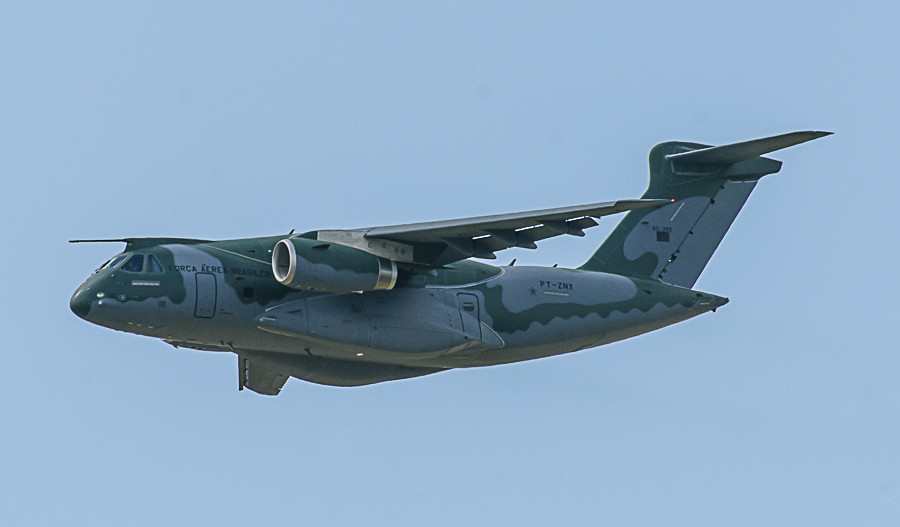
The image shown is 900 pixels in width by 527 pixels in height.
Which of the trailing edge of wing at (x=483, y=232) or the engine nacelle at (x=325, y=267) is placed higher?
the trailing edge of wing at (x=483, y=232)

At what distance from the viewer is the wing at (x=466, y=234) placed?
1798cm

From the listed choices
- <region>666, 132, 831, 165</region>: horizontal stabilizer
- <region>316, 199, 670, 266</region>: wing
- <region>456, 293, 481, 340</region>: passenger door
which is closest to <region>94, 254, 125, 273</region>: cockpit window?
<region>316, 199, 670, 266</region>: wing

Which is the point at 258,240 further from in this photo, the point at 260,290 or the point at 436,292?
the point at 436,292

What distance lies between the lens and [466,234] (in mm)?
18641

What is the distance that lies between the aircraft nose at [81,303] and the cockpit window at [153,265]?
31.0 inches

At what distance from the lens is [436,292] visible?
1972cm

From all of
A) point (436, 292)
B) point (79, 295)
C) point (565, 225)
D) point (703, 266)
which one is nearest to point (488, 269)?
point (436, 292)

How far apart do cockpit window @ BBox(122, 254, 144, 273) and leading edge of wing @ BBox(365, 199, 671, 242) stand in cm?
278

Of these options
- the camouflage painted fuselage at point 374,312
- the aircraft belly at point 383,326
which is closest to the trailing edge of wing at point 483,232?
the camouflage painted fuselage at point 374,312

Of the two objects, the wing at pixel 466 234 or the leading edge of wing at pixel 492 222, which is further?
the wing at pixel 466 234

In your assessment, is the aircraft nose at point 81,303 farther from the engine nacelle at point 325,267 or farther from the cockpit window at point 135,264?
the engine nacelle at point 325,267

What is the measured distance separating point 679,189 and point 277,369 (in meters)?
6.44

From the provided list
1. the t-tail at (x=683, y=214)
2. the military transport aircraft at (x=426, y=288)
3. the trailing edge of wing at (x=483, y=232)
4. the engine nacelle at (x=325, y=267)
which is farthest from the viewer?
the t-tail at (x=683, y=214)

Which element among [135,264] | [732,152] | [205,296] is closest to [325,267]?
[205,296]
